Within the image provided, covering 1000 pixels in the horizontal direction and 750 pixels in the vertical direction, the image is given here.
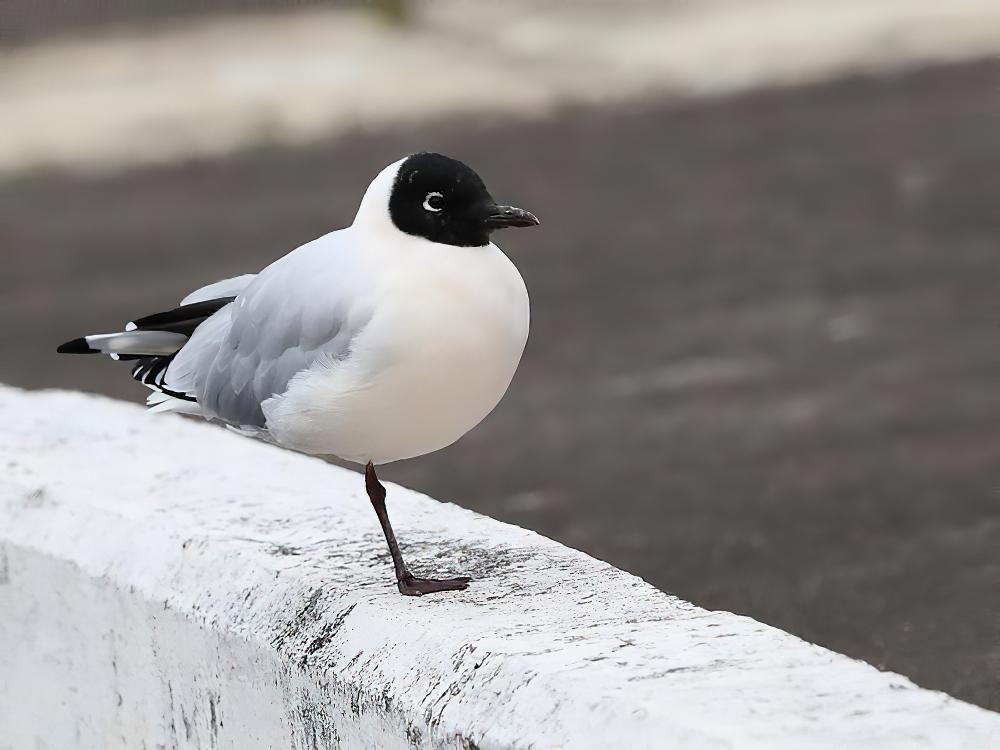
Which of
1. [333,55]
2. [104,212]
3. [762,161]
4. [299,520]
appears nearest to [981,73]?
[762,161]

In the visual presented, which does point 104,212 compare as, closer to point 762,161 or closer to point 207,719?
point 762,161

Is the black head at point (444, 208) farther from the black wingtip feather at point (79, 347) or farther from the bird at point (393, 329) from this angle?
the black wingtip feather at point (79, 347)

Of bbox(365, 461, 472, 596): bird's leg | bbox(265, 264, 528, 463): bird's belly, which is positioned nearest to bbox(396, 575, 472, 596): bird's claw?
bbox(365, 461, 472, 596): bird's leg

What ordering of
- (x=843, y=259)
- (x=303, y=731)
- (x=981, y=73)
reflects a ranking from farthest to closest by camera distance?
1. (x=981, y=73)
2. (x=843, y=259)
3. (x=303, y=731)

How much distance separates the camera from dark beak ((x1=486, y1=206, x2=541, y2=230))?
312cm

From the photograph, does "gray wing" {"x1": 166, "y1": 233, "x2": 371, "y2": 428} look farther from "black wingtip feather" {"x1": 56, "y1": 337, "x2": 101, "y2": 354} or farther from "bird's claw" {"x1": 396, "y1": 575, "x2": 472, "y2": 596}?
"bird's claw" {"x1": 396, "y1": 575, "x2": 472, "y2": 596}

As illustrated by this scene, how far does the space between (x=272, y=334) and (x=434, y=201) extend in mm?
409

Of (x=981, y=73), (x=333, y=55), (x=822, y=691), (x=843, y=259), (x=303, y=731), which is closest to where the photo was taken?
(x=822, y=691)

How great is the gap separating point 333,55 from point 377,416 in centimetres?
1274

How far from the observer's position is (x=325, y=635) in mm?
3059

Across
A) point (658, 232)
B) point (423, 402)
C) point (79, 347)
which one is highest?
point (423, 402)

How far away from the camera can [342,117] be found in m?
14.1

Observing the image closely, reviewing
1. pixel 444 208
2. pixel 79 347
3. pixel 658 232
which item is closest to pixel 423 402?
pixel 444 208

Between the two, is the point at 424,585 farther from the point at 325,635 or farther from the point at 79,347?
the point at 79,347
